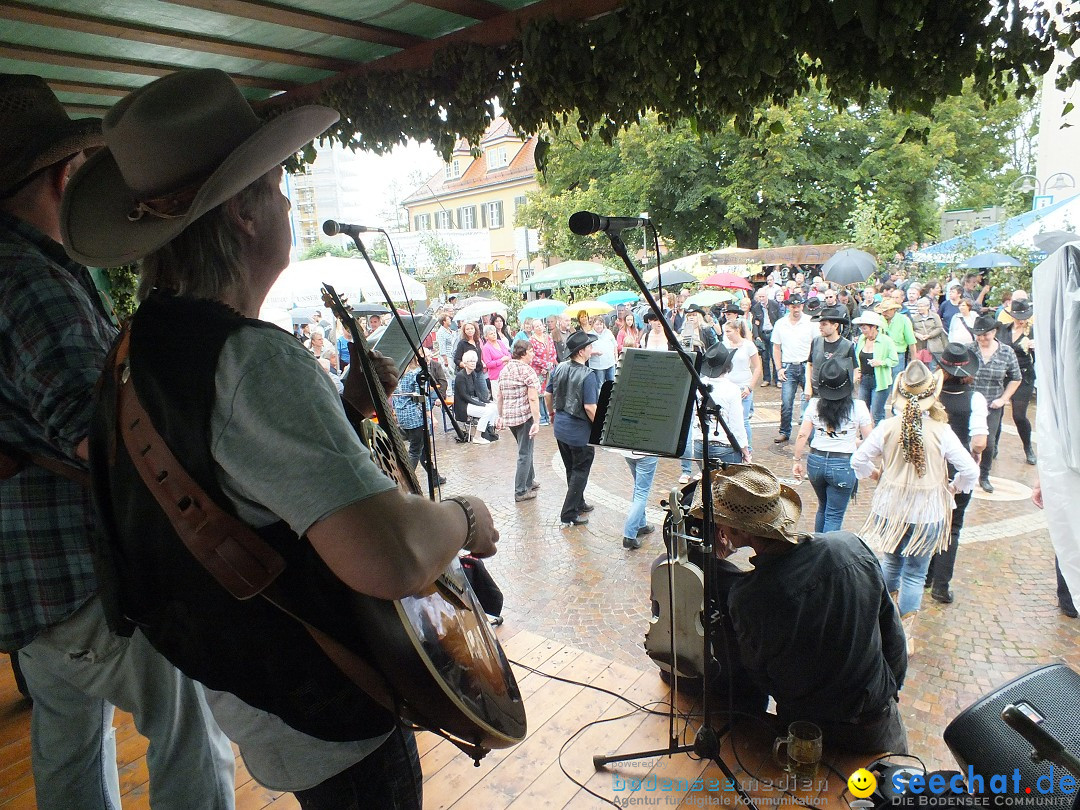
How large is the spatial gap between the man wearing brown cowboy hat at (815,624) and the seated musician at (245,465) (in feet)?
5.95

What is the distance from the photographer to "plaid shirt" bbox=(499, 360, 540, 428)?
7414 millimetres

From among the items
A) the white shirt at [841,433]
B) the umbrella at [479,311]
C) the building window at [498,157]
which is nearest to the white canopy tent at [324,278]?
the umbrella at [479,311]

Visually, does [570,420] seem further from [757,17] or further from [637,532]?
[757,17]

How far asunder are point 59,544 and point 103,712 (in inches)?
18.5

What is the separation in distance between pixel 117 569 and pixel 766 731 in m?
2.79

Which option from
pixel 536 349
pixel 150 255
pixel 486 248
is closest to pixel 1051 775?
A: pixel 150 255

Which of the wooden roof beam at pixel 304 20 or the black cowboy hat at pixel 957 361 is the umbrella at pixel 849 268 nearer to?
the black cowboy hat at pixel 957 361

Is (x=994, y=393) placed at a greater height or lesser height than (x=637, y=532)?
greater

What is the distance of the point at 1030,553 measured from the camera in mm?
5473

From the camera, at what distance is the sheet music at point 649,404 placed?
102 inches

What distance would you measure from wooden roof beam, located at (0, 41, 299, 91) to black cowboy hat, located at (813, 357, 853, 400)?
4420mm

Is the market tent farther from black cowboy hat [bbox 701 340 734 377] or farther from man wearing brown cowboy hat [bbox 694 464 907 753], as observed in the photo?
man wearing brown cowboy hat [bbox 694 464 907 753]

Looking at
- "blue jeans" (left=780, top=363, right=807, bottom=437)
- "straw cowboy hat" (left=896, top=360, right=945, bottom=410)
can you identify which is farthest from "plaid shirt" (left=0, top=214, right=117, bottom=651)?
"blue jeans" (left=780, top=363, right=807, bottom=437)

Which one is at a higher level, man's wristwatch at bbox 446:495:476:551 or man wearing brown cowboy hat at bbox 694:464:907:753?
man's wristwatch at bbox 446:495:476:551
